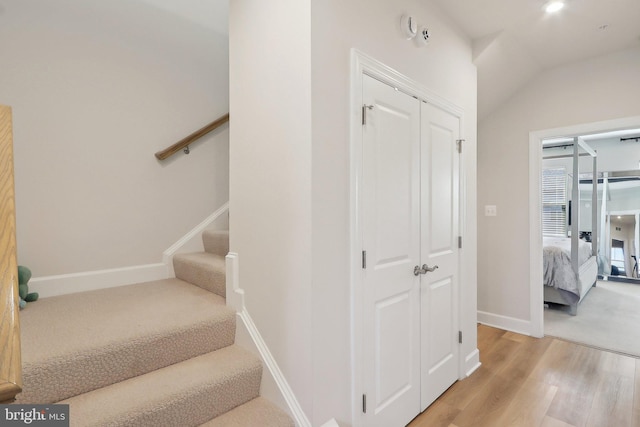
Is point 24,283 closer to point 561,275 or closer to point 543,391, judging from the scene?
point 543,391

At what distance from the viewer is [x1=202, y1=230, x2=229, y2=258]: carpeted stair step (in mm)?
2437

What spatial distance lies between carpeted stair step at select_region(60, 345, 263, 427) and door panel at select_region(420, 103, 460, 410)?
A: 114 centimetres

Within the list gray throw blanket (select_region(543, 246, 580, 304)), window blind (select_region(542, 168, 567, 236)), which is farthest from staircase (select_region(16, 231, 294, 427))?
window blind (select_region(542, 168, 567, 236))

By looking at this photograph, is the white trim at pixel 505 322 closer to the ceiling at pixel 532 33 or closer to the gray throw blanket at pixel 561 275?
the gray throw blanket at pixel 561 275

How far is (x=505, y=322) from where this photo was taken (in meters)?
3.35

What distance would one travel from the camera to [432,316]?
6.84 feet

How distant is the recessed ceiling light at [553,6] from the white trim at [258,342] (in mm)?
2707

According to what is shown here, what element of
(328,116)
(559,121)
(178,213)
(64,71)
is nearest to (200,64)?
(64,71)

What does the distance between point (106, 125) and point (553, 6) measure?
330 cm

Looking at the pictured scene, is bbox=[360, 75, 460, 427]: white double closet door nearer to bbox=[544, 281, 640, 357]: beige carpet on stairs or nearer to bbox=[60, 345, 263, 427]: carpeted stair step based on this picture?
bbox=[60, 345, 263, 427]: carpeted stair step

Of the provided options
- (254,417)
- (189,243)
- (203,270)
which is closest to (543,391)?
(254,417)

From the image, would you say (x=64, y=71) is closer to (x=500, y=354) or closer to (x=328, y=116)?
(x=328, y=116)

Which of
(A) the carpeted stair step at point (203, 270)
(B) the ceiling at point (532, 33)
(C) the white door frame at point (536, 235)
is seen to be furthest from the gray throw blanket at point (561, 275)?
(A) the carpeted stair step at point (203, 270)

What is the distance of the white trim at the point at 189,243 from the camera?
8.47 ft
